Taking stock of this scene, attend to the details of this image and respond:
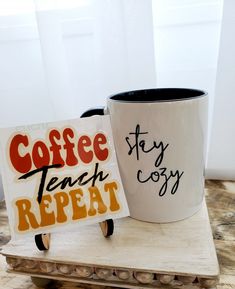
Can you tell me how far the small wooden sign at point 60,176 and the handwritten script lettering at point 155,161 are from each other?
1.3 inches

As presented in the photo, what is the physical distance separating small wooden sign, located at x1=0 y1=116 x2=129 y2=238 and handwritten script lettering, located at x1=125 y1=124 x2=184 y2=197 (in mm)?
33

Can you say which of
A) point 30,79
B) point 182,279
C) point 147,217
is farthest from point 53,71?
point 182,279

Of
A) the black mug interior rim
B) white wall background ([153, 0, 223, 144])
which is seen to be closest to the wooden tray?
the black mug interior rim

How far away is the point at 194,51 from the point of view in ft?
1.92

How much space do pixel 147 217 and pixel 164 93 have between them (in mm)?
220

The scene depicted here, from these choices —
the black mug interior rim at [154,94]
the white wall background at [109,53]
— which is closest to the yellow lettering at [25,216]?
the black mug interior rim at [154,94]

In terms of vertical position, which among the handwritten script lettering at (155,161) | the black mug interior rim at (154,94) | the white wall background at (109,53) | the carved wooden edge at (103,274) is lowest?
the carved wooden edge at (103,274)

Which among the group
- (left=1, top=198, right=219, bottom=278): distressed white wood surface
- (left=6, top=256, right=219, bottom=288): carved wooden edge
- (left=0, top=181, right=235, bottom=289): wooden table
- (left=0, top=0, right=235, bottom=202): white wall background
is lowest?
(left=0, top=181, right=235, bottom=289): wooden table

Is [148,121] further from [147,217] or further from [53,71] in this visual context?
[53,71]

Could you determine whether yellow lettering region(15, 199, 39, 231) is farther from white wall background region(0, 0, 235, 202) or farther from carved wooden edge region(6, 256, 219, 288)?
white wall background region(0, 0, 235, 202)

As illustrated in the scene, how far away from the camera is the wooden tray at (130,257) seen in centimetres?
34

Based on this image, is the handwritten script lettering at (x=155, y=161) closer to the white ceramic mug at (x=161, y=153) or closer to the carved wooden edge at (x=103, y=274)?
the white ceramic mug at (x=161, y=153)

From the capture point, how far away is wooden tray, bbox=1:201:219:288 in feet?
1.10

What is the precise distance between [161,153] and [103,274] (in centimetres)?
18
